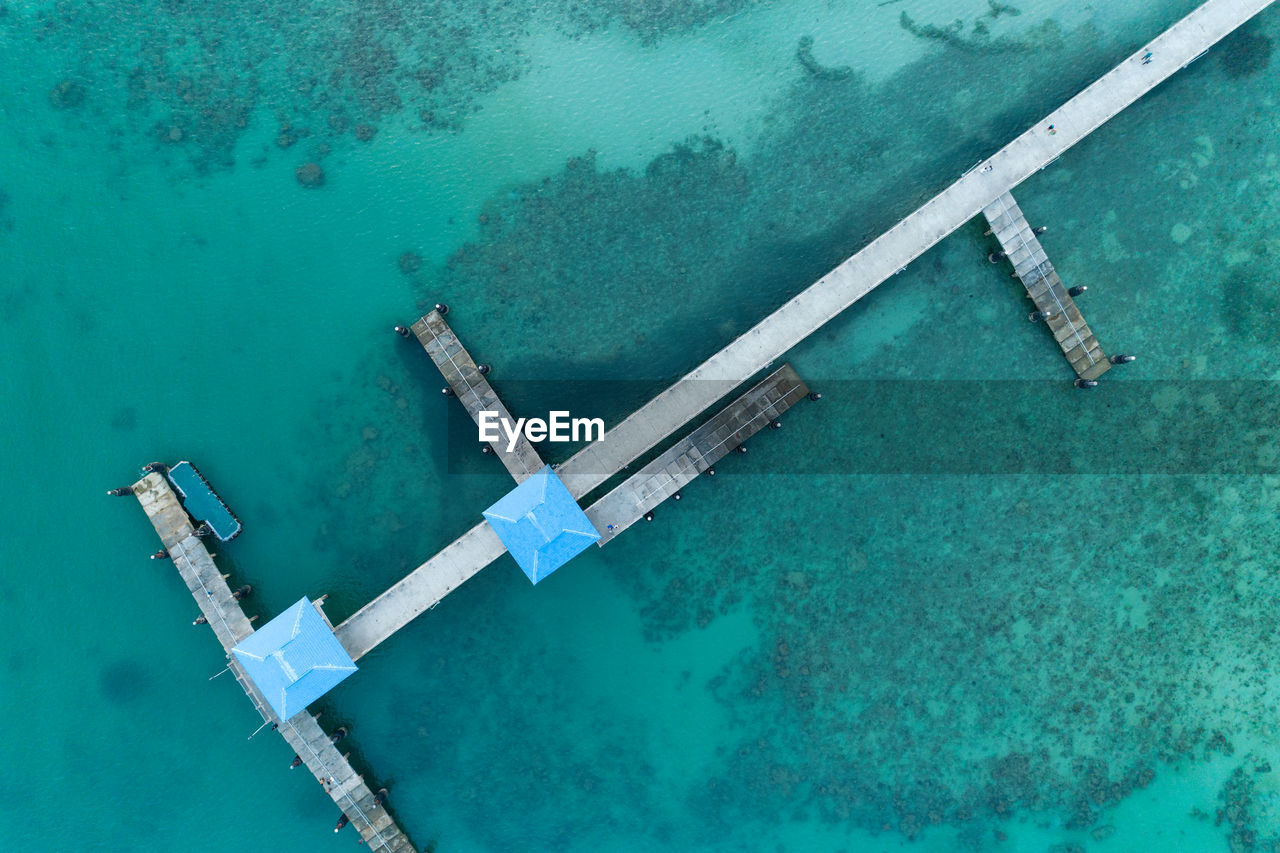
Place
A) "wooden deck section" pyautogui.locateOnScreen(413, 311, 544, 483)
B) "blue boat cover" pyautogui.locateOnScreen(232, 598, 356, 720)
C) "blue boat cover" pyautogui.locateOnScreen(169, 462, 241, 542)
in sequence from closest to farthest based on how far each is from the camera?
"blue boat cover" pyautogui.locateOnScreen(232, 598, 356, 720) → "wooden deck section" pyautogui.locateOnScreen(413, 311, 544, 483) → "blue boat cover" pyautogui.locateOnScreen(169, 462, 241, 542)

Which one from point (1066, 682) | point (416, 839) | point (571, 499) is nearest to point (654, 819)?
point (416, 839)

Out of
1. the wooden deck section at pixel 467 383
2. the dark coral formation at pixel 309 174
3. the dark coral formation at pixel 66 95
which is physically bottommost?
the wooden deck section at pixel 467 383

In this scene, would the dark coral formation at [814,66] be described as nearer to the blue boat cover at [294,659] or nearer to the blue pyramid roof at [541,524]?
the blue pyramid roof at [541,524]

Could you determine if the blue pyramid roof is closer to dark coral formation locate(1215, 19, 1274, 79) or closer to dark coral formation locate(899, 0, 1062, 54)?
dark coral formation locate(899, 0, 1062, 54)

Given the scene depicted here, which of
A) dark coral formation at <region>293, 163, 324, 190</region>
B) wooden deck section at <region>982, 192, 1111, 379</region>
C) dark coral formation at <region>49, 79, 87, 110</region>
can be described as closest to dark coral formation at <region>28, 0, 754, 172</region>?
dark coral formation at <region>49, 79, 87, 110</region>

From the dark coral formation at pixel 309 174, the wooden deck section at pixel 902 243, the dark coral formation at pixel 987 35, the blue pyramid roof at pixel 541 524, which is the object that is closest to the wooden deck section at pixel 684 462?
the wooden deck section at pixel 902 243

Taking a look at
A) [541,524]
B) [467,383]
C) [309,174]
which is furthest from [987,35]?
[309,174]

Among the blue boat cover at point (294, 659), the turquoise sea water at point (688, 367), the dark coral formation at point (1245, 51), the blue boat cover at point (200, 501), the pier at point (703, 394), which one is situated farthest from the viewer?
the dark coral formation at point (1245, 51)
